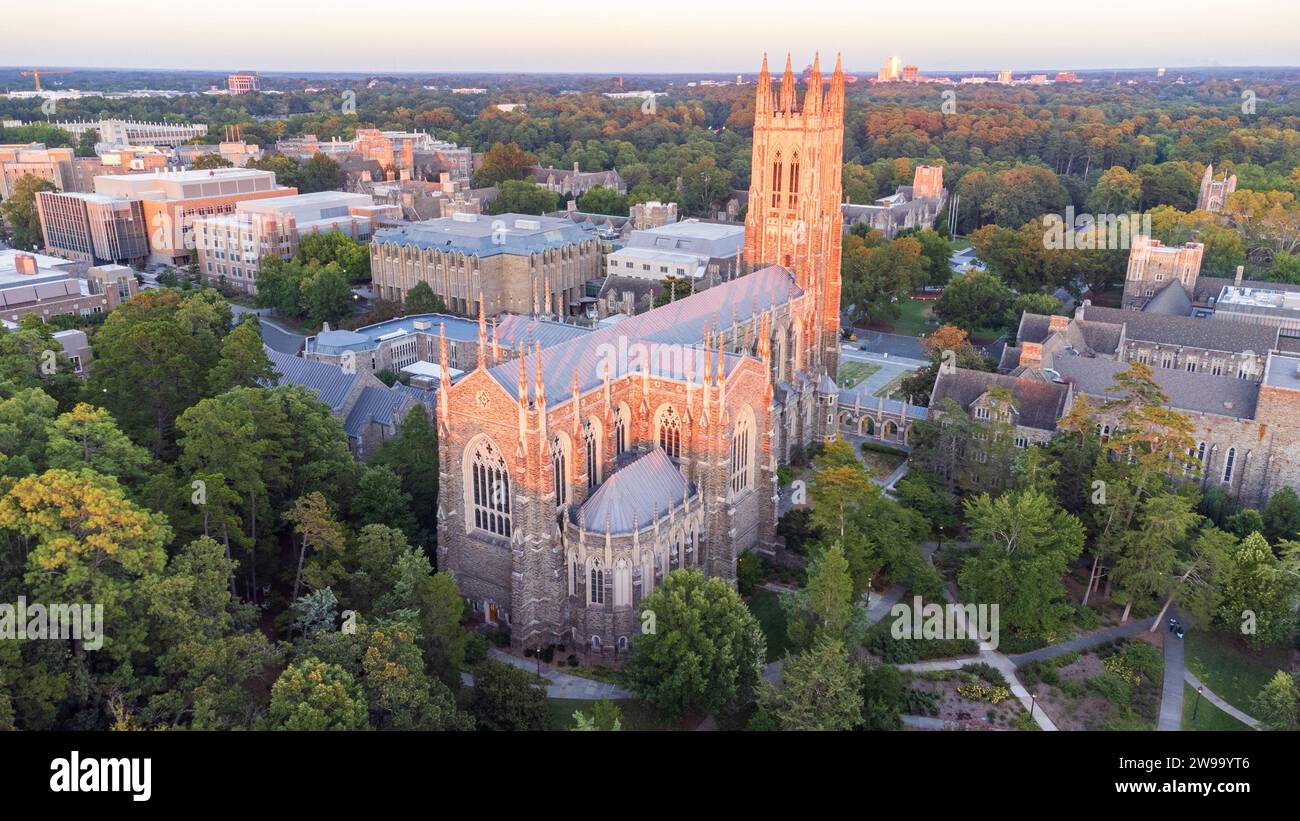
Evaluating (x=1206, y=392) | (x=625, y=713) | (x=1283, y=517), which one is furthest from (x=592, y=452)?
(x=1206, y=392)

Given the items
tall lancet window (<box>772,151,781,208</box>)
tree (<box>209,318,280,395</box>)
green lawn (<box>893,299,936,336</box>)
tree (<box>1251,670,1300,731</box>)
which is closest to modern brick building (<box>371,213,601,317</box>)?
tall lancet window (<box>772,151,781,208</box>)

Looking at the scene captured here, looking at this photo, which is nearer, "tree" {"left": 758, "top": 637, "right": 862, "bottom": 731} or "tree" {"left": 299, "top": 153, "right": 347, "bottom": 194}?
"tree" {"left": 758, "top": 637, "right": 862, "bottom": 731}

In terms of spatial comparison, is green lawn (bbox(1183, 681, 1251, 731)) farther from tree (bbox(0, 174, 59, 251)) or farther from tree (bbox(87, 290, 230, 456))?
tree (bbox(0, 174, 59, 251))

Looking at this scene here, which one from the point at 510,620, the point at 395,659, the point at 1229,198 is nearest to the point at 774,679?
the point at 510,620

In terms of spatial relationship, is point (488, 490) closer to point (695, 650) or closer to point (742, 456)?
point (695, 650)

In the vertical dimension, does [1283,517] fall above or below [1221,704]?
above
